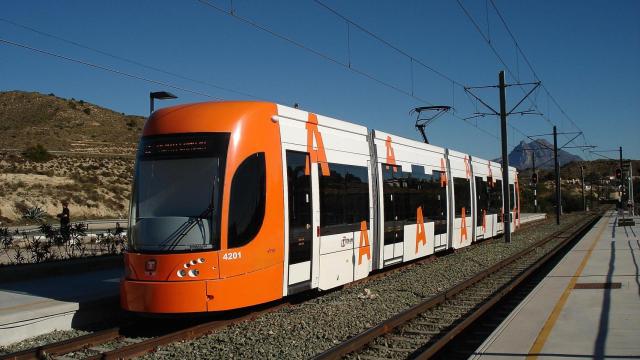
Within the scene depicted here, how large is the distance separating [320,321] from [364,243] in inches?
145

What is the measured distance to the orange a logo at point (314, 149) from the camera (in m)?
11.8

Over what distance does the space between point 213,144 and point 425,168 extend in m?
9.77

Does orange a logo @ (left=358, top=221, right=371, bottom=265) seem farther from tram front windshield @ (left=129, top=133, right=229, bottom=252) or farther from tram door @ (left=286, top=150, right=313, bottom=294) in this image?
tram front windshield @ (left=129, top=133, right=229, bottom=252)

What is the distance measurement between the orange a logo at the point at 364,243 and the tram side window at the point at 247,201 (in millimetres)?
3850

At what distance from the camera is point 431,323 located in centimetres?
1064

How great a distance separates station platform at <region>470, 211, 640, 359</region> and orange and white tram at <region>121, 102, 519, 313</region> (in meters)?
3.48

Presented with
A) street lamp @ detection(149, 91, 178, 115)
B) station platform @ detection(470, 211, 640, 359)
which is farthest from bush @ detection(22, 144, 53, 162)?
station platform @ detection(470, 211, 640, 359)

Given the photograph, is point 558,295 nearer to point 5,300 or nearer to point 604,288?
point 604,288

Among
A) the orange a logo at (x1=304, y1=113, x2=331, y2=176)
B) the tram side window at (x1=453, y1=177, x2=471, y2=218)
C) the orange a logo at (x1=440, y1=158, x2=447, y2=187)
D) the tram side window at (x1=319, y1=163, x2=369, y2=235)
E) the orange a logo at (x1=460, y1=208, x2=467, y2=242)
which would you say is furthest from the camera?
the orange a logo at (x1=460, y1=208, x2=467, y2=242)

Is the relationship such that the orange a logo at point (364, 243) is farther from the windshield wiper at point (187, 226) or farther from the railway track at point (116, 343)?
the windshield wiper at point (187, 226)

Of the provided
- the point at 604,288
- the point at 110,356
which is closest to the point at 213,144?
the point at 110,356

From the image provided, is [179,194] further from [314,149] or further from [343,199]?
[343,199]

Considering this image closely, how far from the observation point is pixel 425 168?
61.6ft

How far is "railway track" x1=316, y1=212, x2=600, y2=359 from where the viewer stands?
8445 millimetres
